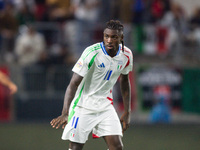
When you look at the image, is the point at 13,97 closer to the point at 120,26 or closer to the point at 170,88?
the point at 170,88

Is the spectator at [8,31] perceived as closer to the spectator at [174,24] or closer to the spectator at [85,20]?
the spectator at [85,20]

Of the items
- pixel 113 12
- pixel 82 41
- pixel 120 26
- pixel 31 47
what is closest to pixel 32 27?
pixel 31 47

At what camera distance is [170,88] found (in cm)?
1569

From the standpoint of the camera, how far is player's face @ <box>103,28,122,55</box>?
6.36 metres

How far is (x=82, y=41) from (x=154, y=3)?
3.00 meters

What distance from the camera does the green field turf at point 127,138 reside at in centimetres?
1035

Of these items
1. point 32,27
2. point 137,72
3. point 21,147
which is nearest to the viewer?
point 21,147

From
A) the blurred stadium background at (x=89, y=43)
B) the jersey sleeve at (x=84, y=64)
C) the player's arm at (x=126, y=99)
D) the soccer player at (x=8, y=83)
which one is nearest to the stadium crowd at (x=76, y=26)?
the blurred stadium background at (x=89, y=43)

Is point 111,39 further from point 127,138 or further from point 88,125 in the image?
point 127,138

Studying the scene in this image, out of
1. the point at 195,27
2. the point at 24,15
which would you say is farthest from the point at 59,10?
the point at 195,27

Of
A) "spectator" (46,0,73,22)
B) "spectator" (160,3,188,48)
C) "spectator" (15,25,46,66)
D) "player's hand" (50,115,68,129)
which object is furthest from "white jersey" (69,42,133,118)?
"spectator" (160,3,188,48)

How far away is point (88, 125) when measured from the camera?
670 cm

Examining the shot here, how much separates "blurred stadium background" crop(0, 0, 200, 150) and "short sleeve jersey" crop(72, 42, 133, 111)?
22.2ft

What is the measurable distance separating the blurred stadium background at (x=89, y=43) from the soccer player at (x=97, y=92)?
6741mm
